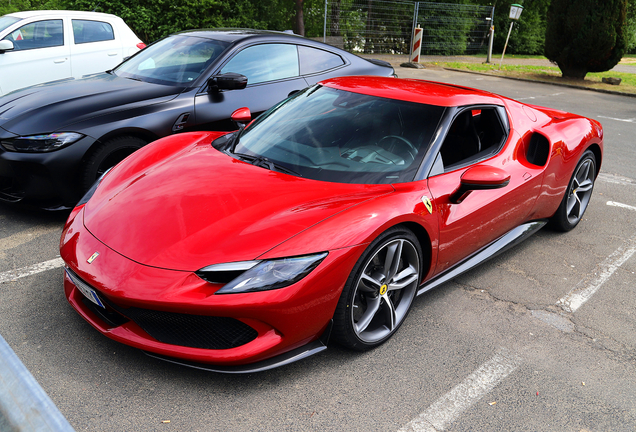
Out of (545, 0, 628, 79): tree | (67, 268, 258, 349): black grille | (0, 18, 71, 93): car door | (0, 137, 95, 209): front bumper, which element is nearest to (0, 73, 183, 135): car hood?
(0, 137, 95, 209): front bumper

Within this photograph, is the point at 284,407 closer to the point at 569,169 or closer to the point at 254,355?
the point at 254,355

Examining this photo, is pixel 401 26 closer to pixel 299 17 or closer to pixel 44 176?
pixel 299 17

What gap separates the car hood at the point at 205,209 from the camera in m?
2.27

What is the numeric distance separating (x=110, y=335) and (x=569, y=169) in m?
3.48

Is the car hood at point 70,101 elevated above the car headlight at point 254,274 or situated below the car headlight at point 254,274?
above

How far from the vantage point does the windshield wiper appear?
289cm

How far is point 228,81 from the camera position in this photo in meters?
4.39

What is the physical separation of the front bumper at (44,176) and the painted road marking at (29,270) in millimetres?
626

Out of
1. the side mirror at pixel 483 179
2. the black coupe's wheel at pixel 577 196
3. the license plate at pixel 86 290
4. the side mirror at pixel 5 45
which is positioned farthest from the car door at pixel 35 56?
the black coupe's wheel at pixel 577 196

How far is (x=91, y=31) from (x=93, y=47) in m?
0.27

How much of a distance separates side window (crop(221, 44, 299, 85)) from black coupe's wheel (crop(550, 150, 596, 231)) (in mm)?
2757

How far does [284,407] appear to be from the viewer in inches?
88.7

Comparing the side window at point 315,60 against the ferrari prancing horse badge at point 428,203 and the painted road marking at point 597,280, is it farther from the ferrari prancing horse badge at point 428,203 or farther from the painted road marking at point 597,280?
the painted road marking at point 597,280

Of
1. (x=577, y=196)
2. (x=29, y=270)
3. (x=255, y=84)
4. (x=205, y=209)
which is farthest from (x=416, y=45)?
(x=205, y=209)
